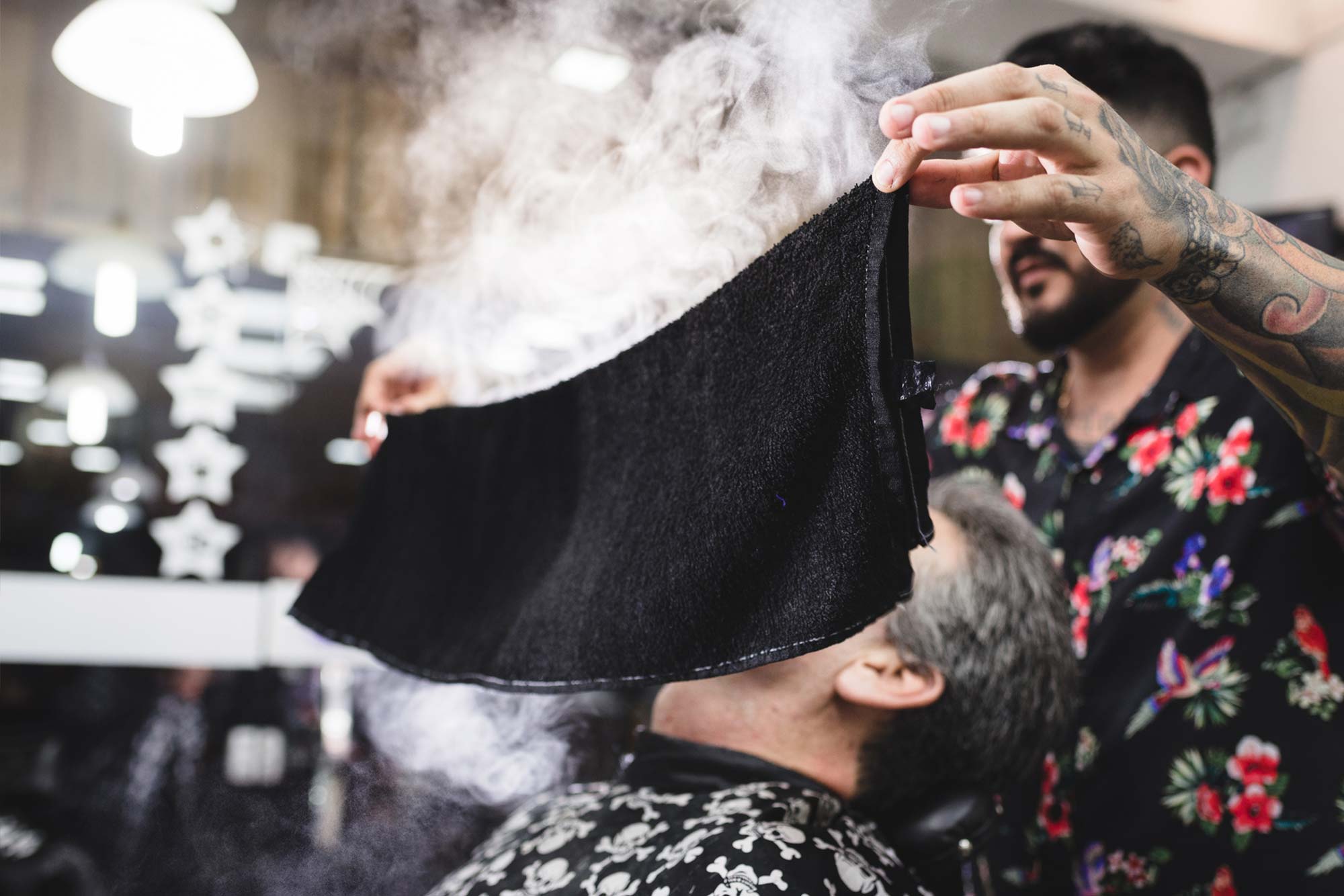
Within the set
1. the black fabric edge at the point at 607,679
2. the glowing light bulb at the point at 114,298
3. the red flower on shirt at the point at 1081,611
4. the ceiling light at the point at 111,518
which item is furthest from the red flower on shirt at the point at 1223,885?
the glowing light bulb at the point at 114,298

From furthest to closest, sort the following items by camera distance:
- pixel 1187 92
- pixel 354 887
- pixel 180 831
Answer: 1. pixel 180 831
2. pixel 354 887
3. pixel 1187 92

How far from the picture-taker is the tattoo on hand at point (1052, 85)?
0.81 meters

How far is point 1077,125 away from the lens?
804 mm

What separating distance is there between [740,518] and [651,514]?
0.19 meters

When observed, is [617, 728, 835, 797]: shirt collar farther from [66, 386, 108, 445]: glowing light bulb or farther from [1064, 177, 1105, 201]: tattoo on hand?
[66, 386, 108, 445]: glowing light bulb

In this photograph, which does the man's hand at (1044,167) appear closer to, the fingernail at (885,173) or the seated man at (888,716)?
the fingernail at (885,173)

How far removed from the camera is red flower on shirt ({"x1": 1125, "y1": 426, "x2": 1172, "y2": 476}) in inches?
68.1

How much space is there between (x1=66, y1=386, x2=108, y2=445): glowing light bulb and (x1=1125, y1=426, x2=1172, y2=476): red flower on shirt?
131 inches

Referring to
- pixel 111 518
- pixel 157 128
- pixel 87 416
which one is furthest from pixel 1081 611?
pixel 87 416

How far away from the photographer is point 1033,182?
0.80 metres

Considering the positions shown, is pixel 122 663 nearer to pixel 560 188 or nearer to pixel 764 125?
pixel 560 188

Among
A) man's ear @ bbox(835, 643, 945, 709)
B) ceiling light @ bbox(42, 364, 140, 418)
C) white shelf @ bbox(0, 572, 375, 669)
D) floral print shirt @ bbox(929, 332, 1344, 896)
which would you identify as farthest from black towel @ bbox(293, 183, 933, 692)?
ceiling light @ bbox(42, 364, 140, 418)

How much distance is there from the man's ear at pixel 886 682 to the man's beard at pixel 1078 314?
0.82 m

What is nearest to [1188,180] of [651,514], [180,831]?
[651,514]
